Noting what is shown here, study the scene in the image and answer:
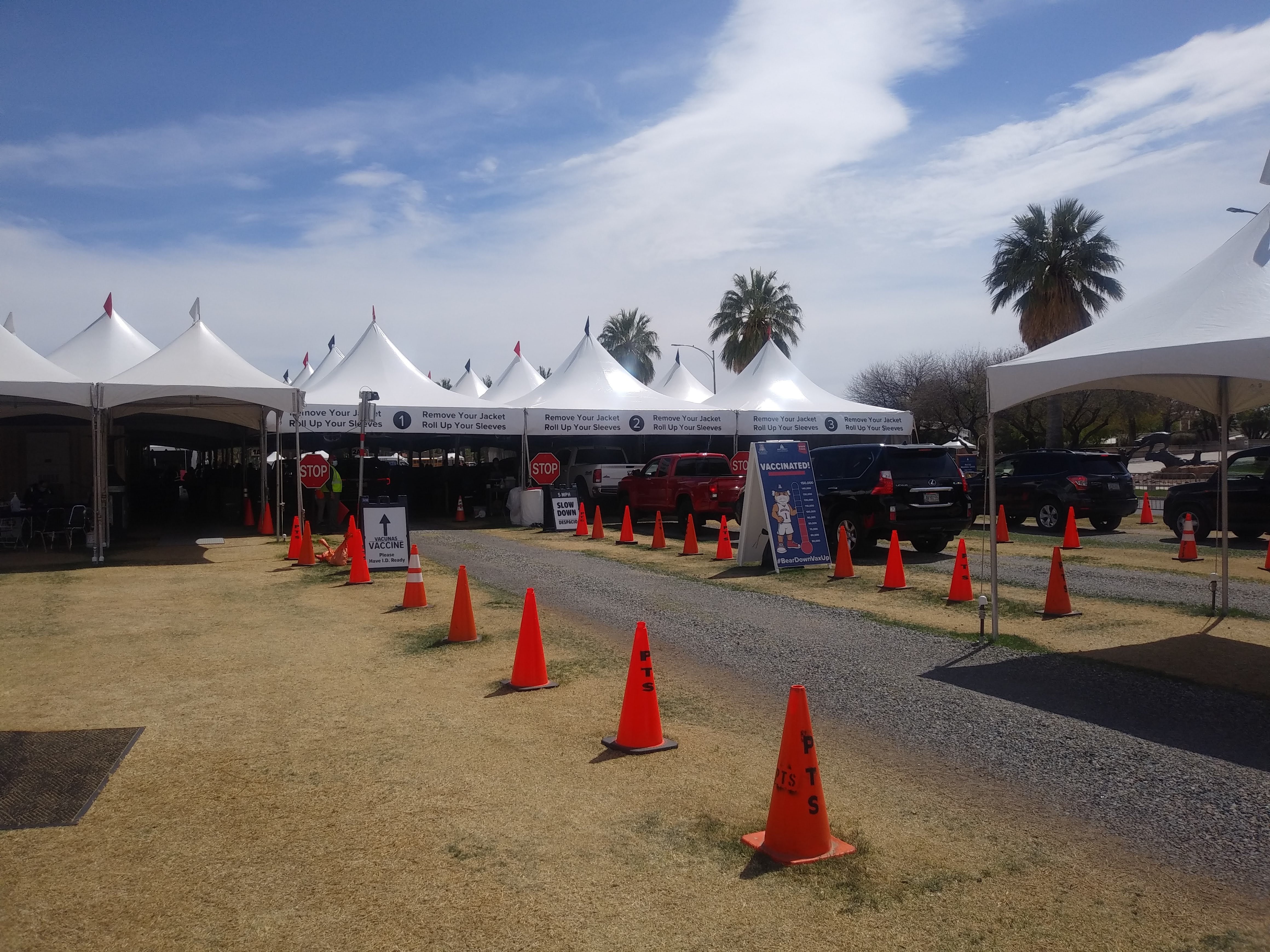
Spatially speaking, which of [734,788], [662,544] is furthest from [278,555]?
[734,788]

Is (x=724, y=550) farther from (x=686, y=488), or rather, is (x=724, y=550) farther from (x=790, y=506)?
(x=686, y=488)

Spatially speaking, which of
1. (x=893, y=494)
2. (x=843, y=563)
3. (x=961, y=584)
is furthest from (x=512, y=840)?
(x=893, y=494)

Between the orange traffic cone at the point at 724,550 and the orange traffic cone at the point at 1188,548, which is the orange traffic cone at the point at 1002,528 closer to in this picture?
the orange traffic cone at the point at 1188,548

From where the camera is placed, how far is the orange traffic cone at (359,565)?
13828mm

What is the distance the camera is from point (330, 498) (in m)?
23.3

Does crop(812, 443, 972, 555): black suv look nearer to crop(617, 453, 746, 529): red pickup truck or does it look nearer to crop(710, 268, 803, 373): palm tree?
crop(617, 453, 746, 529): red pickup truck

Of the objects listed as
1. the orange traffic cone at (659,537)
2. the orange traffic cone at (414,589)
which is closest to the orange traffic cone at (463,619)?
the orange traffic cone at (414,589)

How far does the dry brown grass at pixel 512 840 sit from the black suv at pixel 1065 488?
45.3 ft

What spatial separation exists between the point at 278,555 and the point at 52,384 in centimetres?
463

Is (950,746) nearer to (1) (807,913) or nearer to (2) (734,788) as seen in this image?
(2) (734,788)

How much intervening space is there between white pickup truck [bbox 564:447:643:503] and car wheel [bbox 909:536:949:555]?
901 cm

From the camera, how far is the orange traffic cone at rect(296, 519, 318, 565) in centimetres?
1630

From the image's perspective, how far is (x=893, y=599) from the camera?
38.0 ft

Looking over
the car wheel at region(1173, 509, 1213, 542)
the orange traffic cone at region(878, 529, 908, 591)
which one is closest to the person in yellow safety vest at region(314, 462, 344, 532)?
the orange traffic cone at region(878, 529, 908, 591)
